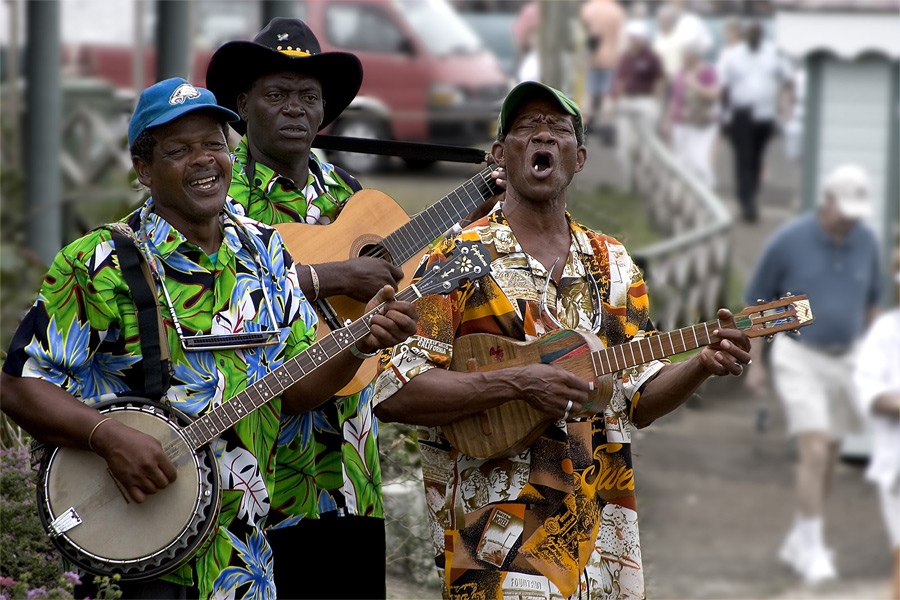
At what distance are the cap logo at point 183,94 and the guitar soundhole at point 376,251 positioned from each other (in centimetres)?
114

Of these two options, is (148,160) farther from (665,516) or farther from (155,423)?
(665,516)

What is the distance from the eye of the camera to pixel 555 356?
3467mm

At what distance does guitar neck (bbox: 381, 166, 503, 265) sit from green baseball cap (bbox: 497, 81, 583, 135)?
2.94 ft

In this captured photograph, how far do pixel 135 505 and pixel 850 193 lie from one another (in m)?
7.43

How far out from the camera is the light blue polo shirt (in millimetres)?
9383

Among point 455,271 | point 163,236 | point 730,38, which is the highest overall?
point 730,38

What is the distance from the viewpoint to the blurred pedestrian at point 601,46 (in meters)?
17.1

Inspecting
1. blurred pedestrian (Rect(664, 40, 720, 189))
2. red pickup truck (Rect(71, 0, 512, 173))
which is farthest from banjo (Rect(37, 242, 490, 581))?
red pickup truck (Rect(71, 0, 512, 173))

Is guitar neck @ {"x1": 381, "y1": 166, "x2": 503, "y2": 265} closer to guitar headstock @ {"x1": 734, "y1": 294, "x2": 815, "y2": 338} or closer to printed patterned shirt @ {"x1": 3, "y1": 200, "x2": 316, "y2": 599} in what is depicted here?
printed patterned shirt @ {"x1": 3, "y1": 200, "x2": 316, "y2": 599}

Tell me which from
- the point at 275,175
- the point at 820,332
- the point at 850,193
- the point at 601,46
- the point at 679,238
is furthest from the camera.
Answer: the point at 601,46

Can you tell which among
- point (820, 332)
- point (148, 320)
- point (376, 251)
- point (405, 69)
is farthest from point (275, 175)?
point (405, 69)

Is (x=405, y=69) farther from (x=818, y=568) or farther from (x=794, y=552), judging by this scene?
(x=818, y=568)

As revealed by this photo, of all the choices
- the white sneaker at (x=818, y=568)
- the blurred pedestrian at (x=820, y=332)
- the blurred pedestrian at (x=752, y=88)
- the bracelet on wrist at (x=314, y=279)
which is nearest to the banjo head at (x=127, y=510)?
the bracelet on wrist at (x=314, y=279)

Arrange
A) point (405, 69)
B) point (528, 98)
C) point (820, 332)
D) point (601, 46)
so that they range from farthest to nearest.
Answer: point (405, 69) < point (601, 46) < point (820, 332) < point (528, 98)
